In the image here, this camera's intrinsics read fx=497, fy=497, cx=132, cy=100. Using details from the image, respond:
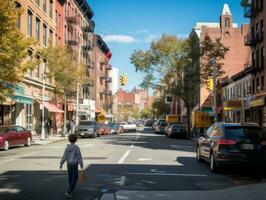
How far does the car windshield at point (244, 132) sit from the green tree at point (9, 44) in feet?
42.2

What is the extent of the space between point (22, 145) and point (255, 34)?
27.1 m

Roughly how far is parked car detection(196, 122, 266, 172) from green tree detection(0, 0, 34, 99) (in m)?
12.7

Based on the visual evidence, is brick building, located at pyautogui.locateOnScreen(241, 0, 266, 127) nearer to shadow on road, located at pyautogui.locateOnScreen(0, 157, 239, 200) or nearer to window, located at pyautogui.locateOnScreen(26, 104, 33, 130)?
window, located at pyautogui.locateOnScreen(26, 104, 33, 130)

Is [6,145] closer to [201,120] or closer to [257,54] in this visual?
[257,54]

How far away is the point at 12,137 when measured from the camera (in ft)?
93.7

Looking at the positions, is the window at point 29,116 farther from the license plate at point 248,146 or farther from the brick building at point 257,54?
the license plate at point 248,146

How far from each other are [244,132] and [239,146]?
2.00 feet

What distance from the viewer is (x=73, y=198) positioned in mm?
10633

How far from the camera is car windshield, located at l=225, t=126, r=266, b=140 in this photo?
15398mm

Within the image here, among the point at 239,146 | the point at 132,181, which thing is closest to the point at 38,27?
the point at 239,146

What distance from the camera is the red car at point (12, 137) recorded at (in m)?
27.3

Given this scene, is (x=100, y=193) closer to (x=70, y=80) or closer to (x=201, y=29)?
(x=70, y=80)

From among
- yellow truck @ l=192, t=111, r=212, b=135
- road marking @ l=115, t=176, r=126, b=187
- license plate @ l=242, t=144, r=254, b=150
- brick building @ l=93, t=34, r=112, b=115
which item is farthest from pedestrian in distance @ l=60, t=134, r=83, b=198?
brick building @ l=93, t=34, r=112, b=115

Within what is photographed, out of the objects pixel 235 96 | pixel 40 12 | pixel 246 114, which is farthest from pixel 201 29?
pixel 40 12
